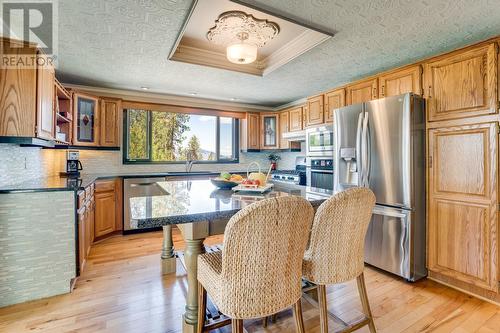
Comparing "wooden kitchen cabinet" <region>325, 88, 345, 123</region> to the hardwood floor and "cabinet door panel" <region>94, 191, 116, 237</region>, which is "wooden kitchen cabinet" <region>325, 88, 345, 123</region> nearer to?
the hardwood floor

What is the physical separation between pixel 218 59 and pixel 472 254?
3232 millimetres

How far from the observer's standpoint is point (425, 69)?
2.49m

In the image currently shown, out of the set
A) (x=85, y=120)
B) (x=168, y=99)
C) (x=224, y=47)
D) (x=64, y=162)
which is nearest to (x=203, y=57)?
(x=224, y=47)

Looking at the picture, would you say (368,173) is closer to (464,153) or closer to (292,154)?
(464,153)

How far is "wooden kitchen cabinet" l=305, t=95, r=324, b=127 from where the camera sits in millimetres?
3682

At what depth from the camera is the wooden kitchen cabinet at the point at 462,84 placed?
2.07 metres

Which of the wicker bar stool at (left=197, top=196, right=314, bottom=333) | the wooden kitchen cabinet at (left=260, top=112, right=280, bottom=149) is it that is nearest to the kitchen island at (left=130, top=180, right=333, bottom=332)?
the wicker bar stool at (left=197, top=196, right=314, bottom=333)

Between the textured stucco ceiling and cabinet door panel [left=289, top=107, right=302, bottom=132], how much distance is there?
0.76 meters

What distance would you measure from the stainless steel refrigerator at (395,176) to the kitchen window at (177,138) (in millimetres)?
3072

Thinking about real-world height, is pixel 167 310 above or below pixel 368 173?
below

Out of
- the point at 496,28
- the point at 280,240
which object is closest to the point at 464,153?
the point at 496,28

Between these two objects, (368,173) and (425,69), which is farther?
(368,173)

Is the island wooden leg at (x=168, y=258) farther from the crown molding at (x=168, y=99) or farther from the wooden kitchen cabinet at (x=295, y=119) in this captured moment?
the wooden kitchen cabinet at (x=295, y=119)

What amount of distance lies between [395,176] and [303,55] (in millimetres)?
1600
